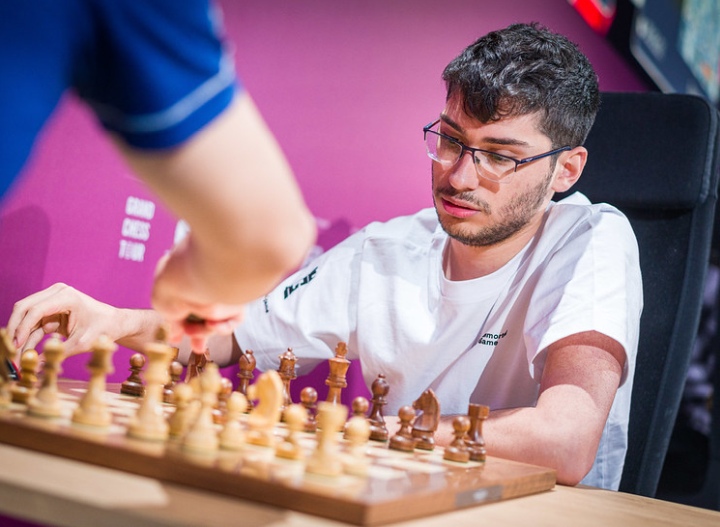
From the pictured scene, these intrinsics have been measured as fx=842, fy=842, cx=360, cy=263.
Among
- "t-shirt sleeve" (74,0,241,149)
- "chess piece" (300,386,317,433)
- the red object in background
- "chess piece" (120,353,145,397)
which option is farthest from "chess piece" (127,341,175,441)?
the red object in background

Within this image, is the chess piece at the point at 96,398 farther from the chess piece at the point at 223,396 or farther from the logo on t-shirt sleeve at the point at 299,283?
the logo on t-shirt sleeve at the point at 299,283

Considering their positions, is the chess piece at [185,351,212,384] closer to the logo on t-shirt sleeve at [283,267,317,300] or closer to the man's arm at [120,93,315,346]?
the logo on t-shirt sleeve at [283,267,317,300]

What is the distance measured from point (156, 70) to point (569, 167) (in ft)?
5.72

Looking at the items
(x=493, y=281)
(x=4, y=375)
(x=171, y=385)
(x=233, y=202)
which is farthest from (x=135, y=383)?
(x=233, y=202)

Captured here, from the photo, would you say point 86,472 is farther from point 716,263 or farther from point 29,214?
point 716,263

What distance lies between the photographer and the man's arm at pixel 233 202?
0.62m

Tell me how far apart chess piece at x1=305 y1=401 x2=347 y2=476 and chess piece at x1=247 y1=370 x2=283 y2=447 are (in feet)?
0.47

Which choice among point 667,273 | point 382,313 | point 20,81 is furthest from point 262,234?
point 667,273

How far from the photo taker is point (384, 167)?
2619mm

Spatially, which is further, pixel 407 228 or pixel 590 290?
pixel 407 228

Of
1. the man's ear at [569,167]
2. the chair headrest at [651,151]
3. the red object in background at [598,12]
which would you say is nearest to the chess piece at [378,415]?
the man's ear at [569,167]

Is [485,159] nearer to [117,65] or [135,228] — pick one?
[135,228]

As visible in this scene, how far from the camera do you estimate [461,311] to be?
2.06 metres

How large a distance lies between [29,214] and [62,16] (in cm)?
140
